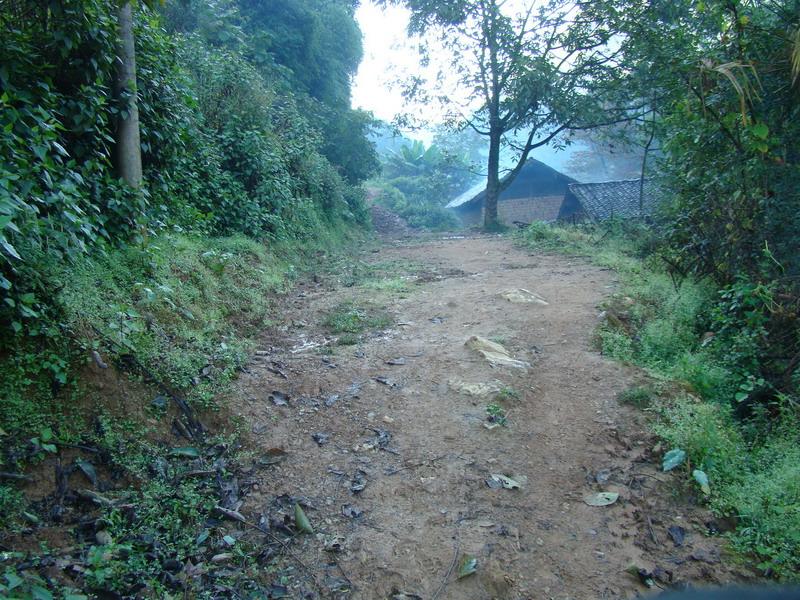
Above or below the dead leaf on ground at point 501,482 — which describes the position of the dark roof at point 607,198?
above

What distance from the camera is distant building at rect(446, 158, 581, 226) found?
23891mm

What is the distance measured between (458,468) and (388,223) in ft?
63.8

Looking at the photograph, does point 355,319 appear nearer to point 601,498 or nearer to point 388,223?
point 601,498

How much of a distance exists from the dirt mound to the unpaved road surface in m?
14.3

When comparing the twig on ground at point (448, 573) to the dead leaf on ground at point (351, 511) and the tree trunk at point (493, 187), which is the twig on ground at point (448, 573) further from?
the tree trunk at point (493, 187)

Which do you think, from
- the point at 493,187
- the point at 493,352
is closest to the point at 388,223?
the point at 493,187

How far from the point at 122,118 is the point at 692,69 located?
5.69m

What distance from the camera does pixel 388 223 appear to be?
2241cm

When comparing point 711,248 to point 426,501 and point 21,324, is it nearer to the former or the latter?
point 426,501

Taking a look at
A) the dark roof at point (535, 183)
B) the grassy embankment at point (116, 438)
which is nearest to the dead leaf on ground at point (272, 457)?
the grassy embankment at point (116, 438)

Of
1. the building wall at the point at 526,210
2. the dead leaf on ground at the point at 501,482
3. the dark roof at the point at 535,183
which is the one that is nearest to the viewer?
the dead leaf on ground at the point at 501,482

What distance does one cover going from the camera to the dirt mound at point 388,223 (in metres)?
20.1

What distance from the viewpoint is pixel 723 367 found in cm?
474

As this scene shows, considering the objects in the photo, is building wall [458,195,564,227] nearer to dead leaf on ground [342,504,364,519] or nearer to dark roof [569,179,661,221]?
dark roof [569,179,661,221]
